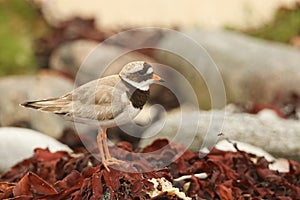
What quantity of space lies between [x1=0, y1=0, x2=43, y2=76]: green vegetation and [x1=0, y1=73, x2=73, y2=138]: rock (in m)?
1.57

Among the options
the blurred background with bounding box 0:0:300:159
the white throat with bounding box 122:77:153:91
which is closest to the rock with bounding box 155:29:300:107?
the blurred background with bounding box 0:0:300:159

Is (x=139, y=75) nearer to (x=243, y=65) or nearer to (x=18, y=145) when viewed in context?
(x=18, y=145)

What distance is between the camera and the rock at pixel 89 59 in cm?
906

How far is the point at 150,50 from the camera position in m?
10.1

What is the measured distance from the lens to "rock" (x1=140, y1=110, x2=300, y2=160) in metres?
5.70

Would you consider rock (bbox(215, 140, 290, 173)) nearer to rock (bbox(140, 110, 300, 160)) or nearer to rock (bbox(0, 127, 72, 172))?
rock (bbox(140, 110, 300, 160))

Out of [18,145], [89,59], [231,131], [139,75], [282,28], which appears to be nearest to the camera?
[139,75]

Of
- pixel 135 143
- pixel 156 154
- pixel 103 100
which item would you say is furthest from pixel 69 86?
pixel 103 100

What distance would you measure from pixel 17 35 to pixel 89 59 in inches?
77.6

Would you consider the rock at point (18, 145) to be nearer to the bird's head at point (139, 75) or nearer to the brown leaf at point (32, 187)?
the brown leaf at point (32, 187)

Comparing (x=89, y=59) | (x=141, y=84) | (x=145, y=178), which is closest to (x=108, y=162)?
(x=145, y=178)

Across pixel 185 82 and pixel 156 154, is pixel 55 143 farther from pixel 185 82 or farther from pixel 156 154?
→ pixel 185 82

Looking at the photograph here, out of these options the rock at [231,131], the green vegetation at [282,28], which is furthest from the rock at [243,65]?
the rock at [231,131]

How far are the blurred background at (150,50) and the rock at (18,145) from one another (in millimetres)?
842
